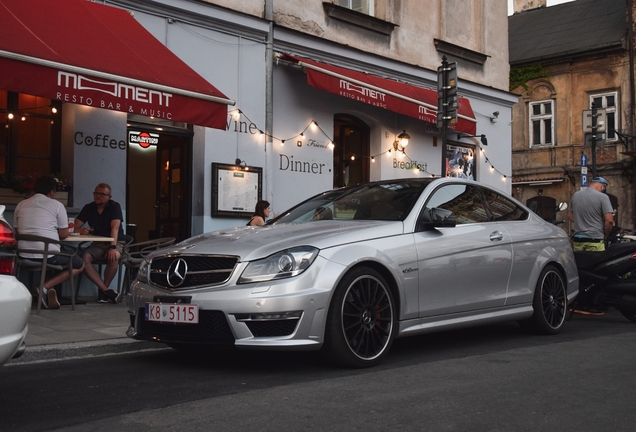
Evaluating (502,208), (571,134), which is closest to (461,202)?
(502,208)

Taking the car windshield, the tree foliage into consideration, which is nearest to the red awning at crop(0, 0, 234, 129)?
the car windshield

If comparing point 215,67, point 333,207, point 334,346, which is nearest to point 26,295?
point 334,346

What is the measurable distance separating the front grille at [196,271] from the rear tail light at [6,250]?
155cm

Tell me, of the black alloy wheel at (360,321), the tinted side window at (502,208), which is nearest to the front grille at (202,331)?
the black alloy wheel at (360,321)

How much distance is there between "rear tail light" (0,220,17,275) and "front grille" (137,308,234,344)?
4.94 ft

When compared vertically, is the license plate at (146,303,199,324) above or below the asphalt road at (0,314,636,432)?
above

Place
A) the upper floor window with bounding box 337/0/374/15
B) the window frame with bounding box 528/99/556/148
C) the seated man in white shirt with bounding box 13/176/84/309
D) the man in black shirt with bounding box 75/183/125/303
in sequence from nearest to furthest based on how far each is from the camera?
the seated man in white shirt with bounding box 13/176/84/309, the man in black shirt with bounding box 75/183/125/303, the upper floor window with bounding box 337/0/374/15, the window frame with bounding box 528/99/556/148

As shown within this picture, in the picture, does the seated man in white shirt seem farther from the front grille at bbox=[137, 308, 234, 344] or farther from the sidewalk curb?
the front grille at bbox=[137, 308, 234, 344]

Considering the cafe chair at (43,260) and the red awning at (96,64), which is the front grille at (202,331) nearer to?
the cafe chair at (43,260)

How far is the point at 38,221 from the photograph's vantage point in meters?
8.73

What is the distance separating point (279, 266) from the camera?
17.4ft

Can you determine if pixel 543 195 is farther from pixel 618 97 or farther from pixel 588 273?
pixel 588 273

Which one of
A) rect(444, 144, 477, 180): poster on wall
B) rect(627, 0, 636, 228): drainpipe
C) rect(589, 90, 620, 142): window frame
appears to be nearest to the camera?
rect(444, 144, 477, 180): poster on wall

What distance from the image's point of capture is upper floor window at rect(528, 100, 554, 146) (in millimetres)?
32656
